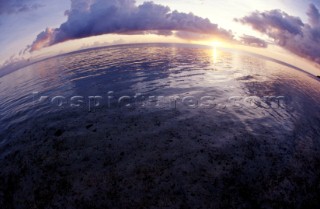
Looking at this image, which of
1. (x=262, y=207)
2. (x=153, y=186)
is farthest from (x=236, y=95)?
(x=153, y=186)

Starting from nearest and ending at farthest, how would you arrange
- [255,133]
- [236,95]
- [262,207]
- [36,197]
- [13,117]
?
[262,207] < [36,197] < [255,133] < [13,117] < [236,95]

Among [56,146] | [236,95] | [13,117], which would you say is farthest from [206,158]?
[13,117]

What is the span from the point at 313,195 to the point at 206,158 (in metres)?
4.86

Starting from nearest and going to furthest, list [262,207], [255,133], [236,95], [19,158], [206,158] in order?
1. [262,207]
2. [206,158]
3. [19,158]
4. [255,133]
5. [236,95]

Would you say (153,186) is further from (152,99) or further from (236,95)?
(236,95)

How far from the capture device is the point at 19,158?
9977mm

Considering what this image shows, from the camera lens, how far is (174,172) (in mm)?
7914

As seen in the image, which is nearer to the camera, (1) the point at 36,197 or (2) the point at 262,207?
(2) the point at 262,207

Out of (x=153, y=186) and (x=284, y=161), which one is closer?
(x=153, y=186)

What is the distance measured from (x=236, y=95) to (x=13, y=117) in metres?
25.1

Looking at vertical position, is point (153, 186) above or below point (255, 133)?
above

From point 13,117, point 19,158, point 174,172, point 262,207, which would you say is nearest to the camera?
point 262,207

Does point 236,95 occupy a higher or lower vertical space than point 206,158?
lower

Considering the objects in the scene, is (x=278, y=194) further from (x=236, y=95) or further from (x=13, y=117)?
(x=13, y=117)
